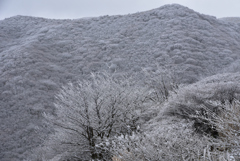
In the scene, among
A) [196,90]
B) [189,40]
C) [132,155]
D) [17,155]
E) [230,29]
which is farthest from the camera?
[230,29]

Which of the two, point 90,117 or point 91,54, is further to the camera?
point 91,54

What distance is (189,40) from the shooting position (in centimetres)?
2084

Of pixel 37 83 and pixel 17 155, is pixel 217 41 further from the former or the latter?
pixel 17 155

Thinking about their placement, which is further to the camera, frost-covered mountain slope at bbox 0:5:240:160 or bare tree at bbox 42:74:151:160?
frost-covered mountain slope at bbox 0:5:240:160

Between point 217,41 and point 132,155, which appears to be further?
point 217,41

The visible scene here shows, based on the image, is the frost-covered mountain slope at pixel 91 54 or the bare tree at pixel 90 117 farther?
the frost-covered mountain slope at pixel 91 54

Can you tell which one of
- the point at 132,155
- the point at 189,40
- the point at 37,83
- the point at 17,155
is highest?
the point at 189,40

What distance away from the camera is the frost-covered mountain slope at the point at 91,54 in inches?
558

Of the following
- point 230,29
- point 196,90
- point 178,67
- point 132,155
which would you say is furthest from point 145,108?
point 230,29

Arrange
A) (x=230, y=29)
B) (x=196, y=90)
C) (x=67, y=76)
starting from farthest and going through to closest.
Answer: (x=230, y=29), (x=67, y=76), (x=196, y=90)

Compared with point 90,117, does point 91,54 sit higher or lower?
higher

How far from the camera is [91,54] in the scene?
22.5m

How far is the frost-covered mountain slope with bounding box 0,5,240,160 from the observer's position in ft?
46.5

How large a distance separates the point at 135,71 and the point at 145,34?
7.62 meters
